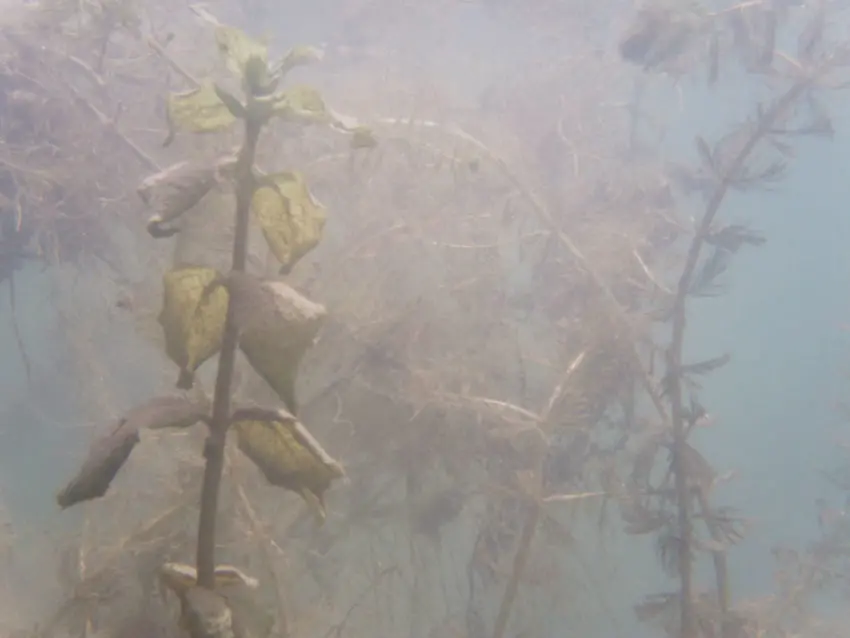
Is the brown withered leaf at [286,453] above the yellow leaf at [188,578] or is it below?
above

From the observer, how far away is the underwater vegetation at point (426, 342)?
14.2 feet

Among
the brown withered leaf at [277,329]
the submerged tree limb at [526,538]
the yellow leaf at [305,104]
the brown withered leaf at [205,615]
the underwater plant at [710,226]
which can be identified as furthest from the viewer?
the submerged tree limb at [526,538]

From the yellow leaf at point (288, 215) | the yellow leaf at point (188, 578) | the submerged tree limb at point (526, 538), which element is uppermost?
the yellow leaf at point (288, 215)

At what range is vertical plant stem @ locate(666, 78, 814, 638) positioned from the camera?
14.8 feet

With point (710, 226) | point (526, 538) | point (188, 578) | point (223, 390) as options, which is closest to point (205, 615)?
point (188, 578)

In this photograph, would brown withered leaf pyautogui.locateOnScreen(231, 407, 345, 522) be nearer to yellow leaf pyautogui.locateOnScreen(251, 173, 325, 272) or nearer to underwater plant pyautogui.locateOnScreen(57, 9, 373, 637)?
underwater plant pyautogui.locateOnScreen(57, 9, 373, 637)

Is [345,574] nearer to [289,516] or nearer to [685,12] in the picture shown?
[289,516]

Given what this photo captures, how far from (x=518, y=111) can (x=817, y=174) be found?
24.0 metres

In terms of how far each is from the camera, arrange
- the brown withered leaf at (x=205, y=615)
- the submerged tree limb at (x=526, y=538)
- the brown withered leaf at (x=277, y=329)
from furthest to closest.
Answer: the submerged tree limb at (x=526, y=538) < the brown withered leaf at (x=205, y=615) < the brown withered leaf at (x=277, y=329)

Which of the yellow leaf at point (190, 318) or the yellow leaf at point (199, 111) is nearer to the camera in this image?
the yellow leaf at point (190, 318)

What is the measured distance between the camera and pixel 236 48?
69.9 inches

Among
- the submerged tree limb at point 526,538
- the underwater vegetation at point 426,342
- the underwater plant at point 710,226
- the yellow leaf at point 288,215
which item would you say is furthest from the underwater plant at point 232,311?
the underwater plant at point 710,226

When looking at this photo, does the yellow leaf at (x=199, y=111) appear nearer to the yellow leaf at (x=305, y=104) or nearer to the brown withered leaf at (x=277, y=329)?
the yellow leaf at (x=305, y=104)

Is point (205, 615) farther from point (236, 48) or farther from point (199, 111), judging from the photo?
point (236, 48)
